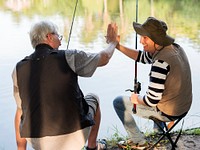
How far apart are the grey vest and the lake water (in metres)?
1.59

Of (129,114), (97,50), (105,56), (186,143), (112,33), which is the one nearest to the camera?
(105,56)

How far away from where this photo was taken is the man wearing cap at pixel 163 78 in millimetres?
2305

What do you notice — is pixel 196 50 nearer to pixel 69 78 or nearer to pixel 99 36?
pixel 99 36

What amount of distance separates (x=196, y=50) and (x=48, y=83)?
6.22m

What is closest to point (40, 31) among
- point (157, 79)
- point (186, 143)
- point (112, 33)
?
point (112, 33)

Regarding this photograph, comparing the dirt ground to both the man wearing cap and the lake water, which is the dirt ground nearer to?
the man wearing cap

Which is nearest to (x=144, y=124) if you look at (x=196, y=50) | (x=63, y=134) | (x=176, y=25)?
(x=63, y=134)

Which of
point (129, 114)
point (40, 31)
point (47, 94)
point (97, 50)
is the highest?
point (97, 50)

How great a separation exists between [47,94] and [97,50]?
206 inches

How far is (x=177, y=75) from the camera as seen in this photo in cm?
233

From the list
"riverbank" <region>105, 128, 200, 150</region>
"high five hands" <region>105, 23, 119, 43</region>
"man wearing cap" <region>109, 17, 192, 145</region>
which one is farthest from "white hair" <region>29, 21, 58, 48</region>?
"riverbank" <region>105, 128, 200, 150</region>

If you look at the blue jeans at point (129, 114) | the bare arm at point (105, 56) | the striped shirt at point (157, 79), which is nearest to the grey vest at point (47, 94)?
the bare arm at point (105, 56)

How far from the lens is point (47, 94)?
2002 mm

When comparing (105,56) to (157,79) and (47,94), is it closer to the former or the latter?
(157,79)
